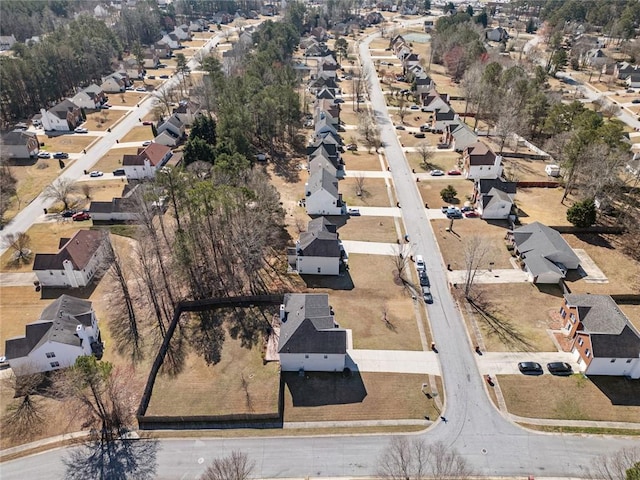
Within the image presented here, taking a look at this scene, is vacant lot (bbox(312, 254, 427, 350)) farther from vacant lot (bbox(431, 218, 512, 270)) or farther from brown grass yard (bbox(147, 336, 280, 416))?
brown grass yard (bbox(147, 336, 280, 416))

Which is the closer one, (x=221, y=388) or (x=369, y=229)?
(x=221, y=388)

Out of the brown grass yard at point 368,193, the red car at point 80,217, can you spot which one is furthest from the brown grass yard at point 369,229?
the red car at point 80,217

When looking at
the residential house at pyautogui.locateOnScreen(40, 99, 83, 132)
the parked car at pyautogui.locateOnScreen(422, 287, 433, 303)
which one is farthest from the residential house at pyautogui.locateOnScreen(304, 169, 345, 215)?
the residential house at pyautogui.locateOnScreen(40, 99, 83, 132)

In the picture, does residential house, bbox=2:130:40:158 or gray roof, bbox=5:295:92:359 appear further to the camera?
residential house, bbox=2:130:40:158

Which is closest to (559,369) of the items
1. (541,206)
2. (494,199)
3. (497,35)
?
(494,199)

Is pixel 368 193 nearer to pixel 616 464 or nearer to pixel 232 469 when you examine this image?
pixel 616 464

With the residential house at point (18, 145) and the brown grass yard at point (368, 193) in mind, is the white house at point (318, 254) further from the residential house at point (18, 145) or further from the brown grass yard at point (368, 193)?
the residential house at point (18, 145)
